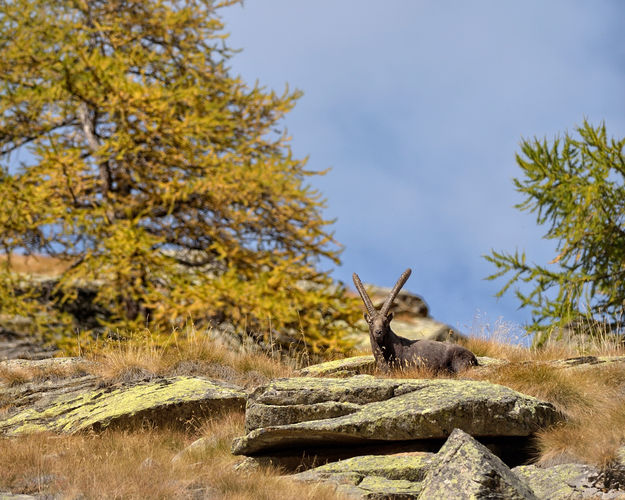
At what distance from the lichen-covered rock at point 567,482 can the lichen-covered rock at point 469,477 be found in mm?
530

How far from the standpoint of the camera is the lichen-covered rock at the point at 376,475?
234 inches

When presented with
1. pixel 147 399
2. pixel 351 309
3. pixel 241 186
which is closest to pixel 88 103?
pixel 241 186

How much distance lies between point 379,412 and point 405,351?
2.06 metres

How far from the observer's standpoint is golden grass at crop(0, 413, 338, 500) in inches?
228

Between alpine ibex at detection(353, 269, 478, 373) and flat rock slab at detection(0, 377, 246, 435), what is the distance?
1810 millimetres

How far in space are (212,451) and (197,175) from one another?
11231 millimetres

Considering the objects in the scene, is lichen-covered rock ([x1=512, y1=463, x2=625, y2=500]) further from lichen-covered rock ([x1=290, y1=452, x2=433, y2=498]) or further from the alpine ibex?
the alpine ibex

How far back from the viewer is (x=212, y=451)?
7430mm

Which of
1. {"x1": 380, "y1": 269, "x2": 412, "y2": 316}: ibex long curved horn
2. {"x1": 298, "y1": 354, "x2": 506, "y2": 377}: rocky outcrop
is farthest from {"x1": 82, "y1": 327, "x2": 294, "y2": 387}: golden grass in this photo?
{"x1": 380, "y1": 269, "x2": 412, "y2": 316}: ibex long curved horn

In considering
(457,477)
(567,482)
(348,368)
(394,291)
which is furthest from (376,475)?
(348,368)

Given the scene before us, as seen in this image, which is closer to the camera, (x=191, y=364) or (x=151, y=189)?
(x=191, y=364)

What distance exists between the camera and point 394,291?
864 cm

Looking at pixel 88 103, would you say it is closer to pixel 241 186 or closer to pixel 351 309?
pixel 241 186

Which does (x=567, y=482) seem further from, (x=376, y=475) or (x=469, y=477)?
(x=376, y=475)
